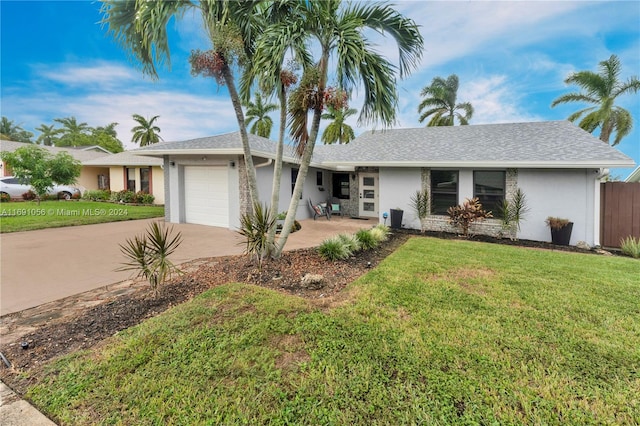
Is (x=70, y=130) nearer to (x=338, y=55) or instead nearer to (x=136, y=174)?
(x=136, y=174)

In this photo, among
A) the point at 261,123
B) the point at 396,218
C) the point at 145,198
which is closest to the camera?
the point at 396,218

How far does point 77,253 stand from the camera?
7.49m

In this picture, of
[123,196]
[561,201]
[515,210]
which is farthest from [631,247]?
[123,196]

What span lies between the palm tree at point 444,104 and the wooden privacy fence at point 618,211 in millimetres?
16067

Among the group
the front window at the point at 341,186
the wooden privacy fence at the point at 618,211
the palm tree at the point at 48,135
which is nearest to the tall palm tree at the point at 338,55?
the wooden privacy fence at the point at 618,211

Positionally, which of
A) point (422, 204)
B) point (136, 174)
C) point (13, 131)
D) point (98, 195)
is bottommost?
point (422, 204)

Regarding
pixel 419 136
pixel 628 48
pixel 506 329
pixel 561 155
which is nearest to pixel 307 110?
pixel 506 329

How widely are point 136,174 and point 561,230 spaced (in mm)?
24213

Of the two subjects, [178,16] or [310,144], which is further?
[310,144]

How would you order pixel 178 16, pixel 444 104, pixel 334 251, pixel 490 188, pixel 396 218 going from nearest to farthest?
pixel 178 16
pixel 334 251
pixel 490 188
pixel 396 218
pixel 444 104

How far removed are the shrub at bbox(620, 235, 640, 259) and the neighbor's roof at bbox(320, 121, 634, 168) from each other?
2225 mm

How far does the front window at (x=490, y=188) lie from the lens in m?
10.3

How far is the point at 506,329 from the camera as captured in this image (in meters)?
3.64

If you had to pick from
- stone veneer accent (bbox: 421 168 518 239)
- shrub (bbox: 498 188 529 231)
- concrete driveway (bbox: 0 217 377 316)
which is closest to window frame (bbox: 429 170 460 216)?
stone veneer accent (bbox: 421 168 518 239)
